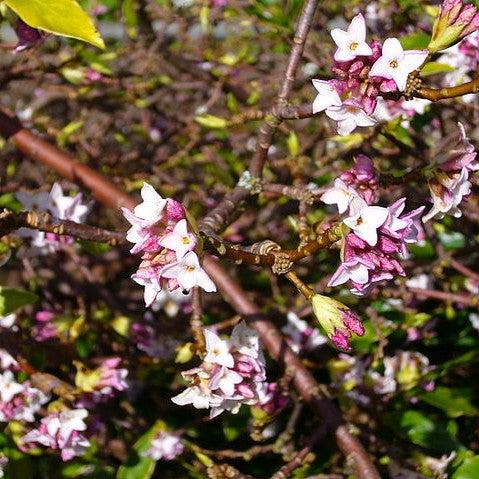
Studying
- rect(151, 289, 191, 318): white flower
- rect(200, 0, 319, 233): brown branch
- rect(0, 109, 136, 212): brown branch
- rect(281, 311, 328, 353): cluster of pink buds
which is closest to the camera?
rect(200, 0, 319, 233): brown branch

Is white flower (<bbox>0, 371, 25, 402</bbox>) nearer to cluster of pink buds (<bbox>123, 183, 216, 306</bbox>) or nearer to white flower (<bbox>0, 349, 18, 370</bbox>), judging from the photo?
white flower (<bbox>0, 349, 18, 370</bbox>)

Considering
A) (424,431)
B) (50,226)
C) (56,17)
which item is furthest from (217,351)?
(424,431)

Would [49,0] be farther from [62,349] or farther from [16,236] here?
[62,349]

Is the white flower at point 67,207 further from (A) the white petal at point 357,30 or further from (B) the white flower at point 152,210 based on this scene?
(A) the white petal at point 357,30

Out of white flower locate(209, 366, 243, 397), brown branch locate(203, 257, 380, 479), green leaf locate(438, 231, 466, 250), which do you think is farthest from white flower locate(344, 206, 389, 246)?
green leaf locate(438, 231, 466, 250)

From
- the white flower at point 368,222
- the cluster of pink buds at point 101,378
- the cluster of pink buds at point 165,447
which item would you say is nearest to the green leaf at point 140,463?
the cluster of pink buds at point 165,447
